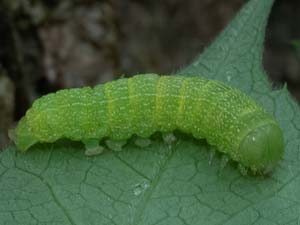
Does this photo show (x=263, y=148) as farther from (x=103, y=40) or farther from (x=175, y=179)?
(x=103, y=40)

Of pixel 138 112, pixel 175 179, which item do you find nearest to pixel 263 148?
pixel 175 179

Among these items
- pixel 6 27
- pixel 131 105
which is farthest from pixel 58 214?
pixel 6 27

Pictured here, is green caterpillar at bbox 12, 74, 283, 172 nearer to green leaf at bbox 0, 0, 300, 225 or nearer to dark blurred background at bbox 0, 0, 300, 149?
green leaf at bbox 0, 0, 300, 225

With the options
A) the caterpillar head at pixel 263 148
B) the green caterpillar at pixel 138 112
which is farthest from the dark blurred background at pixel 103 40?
the caterpillar head at pixel 263 148

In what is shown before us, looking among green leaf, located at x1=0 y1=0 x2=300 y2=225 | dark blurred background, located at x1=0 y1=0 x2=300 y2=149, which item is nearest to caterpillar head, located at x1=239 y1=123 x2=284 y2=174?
green leaf, located at x1=0 y1=0 x2=300 y2=225

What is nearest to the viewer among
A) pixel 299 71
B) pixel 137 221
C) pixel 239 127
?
pixel 137 221

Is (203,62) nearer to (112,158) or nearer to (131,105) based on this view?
(131,105)
